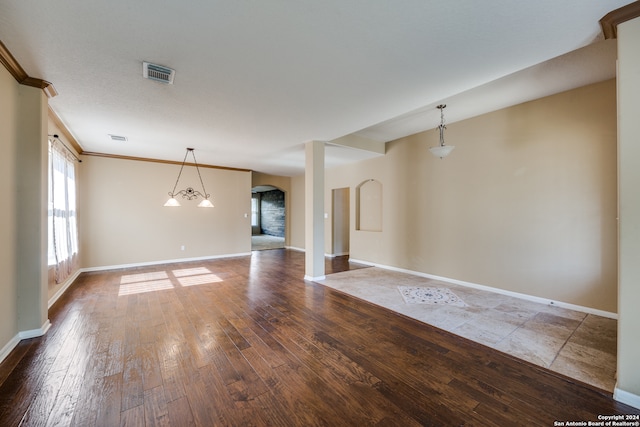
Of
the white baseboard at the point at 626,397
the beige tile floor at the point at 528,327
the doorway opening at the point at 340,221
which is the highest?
the doorway opening at the point at 340,221

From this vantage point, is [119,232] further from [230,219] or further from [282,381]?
[282,381]

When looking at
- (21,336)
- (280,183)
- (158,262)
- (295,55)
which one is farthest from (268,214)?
(295,55)

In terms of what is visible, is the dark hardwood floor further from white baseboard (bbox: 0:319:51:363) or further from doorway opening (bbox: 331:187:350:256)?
doorway opening (bbox: 331:187:350:256)

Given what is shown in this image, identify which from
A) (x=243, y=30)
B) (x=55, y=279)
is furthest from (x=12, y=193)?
(x=243, y=30)

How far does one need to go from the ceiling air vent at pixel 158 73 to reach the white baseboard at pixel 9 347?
2.87 metres

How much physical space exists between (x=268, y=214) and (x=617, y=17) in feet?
44.9

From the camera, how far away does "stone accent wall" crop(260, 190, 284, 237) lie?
13266 millimetres

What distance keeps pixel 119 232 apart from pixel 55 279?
8.37 feet

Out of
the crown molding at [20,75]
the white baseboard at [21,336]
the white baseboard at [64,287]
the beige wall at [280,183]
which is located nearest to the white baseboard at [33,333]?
the white baseboard at [21,336]

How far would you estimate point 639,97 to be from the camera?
→ 1690mm

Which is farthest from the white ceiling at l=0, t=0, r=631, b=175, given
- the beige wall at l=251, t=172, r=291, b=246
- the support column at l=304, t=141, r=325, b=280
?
the beige wall at l=251, t=172, r=291, b=246

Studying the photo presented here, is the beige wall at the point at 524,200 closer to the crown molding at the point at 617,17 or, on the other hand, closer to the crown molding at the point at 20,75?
the crown molding at the point at 617,17

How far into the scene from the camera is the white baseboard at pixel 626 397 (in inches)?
66.8

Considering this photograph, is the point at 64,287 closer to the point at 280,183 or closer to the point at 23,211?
the point at 23,211
